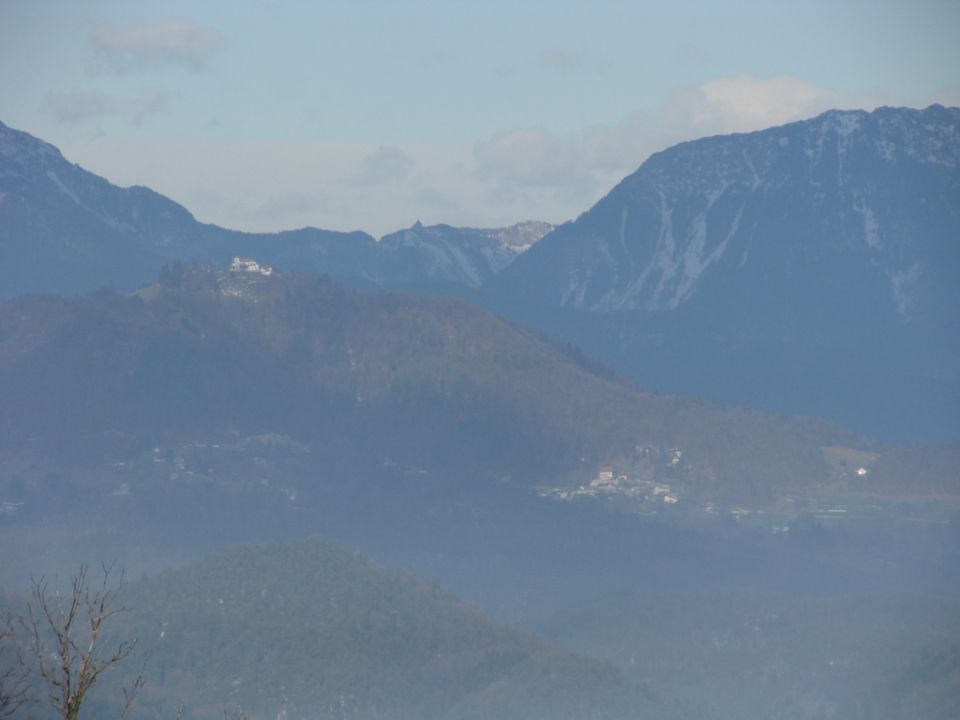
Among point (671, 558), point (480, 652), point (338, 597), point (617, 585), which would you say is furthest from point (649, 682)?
point (671, 558)

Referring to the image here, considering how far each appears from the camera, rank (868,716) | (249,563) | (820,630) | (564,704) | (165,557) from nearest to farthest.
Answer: (564,704), (868,716), (249,563), (820,630), (165,557)

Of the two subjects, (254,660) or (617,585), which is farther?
(617,585)

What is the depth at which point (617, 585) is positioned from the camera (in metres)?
180

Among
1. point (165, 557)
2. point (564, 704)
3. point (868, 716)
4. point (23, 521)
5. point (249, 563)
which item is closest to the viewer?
point (564, 704)

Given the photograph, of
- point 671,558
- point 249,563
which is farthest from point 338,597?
point 671,558

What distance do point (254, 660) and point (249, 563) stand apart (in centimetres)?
1891

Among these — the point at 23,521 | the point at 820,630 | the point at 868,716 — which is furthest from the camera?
the point at 23,521

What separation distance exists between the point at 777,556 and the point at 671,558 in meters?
11.2

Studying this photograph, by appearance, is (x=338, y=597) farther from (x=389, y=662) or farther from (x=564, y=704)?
(x=564, y=704)

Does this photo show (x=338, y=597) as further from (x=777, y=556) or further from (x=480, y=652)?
(x=777, y=556)

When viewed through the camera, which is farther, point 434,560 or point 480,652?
point 434,560

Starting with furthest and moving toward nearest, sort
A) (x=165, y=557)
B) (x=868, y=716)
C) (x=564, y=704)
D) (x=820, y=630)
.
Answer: (x=165, y=557) < (x=820, y=630) < (x=868, y=716) < (x=564, y=704)

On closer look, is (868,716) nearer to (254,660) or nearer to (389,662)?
(389,662)

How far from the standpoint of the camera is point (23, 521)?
193 m
